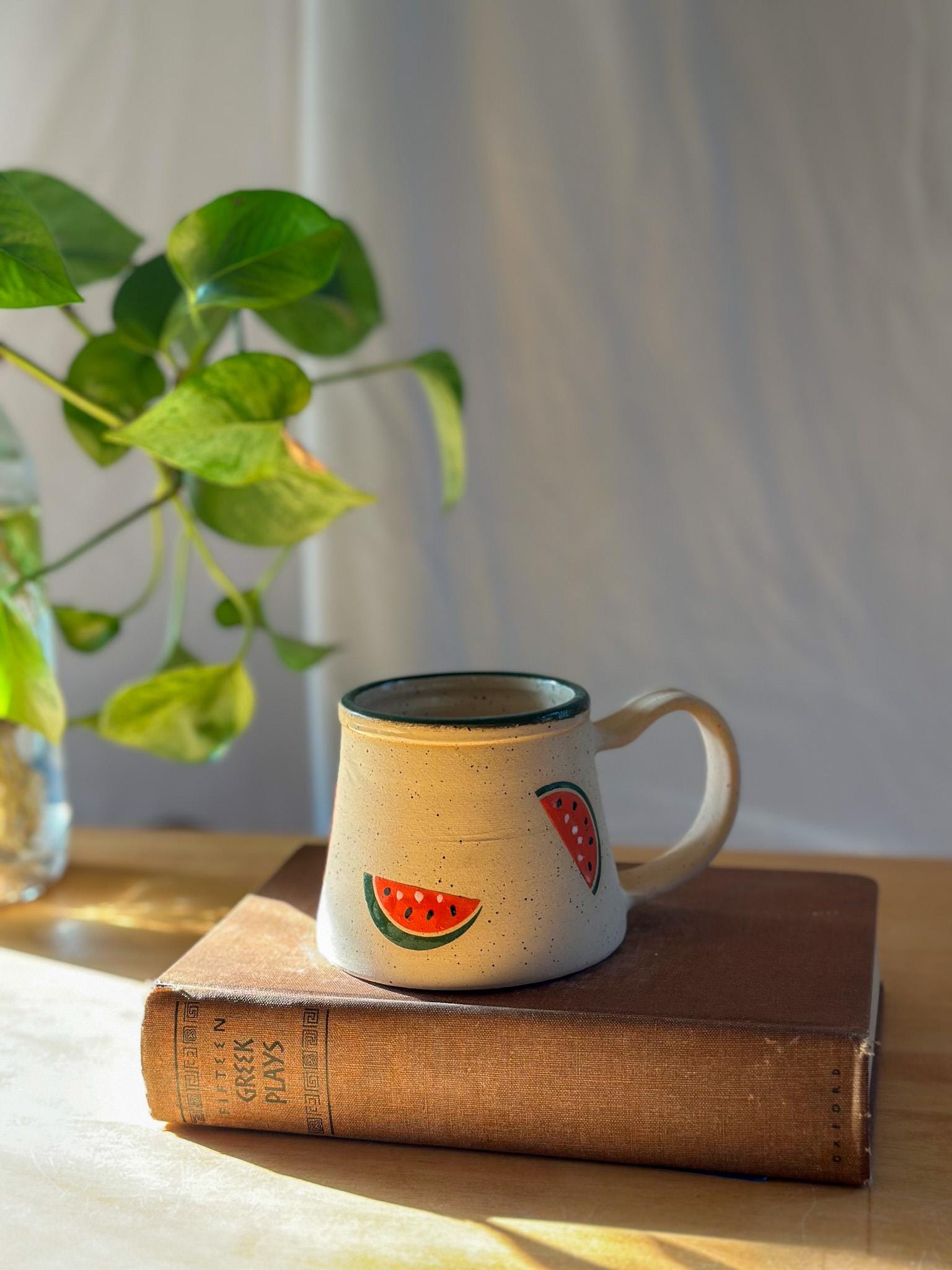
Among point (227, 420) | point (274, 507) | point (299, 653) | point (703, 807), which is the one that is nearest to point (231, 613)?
point (299, 653)

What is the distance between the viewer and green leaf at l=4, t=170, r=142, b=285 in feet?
2.16

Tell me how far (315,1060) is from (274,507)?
31 centimetres

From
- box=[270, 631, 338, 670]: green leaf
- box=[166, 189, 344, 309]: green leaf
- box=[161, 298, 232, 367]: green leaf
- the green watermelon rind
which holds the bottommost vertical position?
the green watermelon rind

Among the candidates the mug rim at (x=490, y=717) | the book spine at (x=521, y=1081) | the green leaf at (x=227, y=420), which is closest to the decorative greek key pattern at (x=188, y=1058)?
the book spine at (x=521, y=1081)

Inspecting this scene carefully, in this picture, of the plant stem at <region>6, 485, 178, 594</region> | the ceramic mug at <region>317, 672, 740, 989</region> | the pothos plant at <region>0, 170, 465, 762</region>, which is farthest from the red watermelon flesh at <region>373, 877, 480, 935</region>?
the plant stem at <region>6, 485, 178, 594</region>

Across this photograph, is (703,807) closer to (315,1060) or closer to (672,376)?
(315,1060)

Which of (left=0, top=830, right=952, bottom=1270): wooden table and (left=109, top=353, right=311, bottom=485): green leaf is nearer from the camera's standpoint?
(left=0, top=830, right=952, bottom=1270): wooden table

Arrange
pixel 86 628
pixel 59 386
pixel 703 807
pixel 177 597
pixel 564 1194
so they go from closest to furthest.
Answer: pixel 564 1194
pixel 703 807
pixel 59 386
pixel 86 628
pixel 177 597

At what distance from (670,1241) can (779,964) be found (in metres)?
0.12

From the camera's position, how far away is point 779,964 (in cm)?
48

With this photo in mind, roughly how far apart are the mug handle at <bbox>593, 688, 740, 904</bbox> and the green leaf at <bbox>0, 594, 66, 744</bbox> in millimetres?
261

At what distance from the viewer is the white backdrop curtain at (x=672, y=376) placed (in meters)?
0.86

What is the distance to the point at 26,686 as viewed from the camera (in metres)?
0.59

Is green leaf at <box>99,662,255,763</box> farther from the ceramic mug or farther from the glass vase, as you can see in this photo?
the ceramic mug
